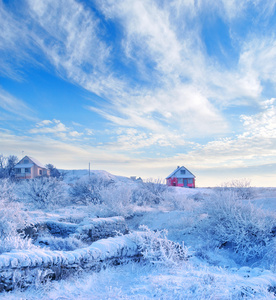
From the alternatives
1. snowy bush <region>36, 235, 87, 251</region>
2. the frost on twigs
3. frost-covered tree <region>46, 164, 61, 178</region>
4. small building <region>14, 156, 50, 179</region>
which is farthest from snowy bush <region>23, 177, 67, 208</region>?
frost-covered tree <region>46, 164, 61, 178</region>

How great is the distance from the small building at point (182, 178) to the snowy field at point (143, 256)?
27.3 meters

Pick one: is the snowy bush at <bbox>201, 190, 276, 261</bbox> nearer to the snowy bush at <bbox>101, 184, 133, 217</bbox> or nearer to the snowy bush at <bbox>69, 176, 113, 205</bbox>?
the snowy bush at <bbox>101, 184, 133, 217</bbox>

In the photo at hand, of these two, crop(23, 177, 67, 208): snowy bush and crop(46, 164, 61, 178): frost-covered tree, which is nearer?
crop(23, 177, 67, 208): snowy bush

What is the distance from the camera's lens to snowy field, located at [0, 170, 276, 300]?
4.44m

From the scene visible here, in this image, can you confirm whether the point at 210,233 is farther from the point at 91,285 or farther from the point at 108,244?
the point at 91,285

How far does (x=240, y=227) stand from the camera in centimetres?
1018

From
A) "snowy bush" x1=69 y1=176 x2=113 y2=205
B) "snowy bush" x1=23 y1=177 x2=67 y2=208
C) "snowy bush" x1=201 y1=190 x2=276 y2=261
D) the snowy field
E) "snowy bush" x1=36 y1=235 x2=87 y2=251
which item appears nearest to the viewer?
the snowy field

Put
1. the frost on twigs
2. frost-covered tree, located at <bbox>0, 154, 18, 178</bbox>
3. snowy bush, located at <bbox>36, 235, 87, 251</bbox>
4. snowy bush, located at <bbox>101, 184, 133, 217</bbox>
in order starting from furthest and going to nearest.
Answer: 1. frost-covered tree, located at <bbox>0, 154, 18, 178</bbox>
2. snowy bush, located at <bbox>101, 184, 133, 217</bbox>
3. snowy bush, located at <bbox>36, 235, 87, 251</bbox>
4. the frost on twigs

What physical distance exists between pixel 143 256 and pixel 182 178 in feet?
124

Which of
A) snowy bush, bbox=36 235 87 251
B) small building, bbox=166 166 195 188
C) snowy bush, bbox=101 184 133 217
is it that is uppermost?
small building, bbox=166 166 195 188

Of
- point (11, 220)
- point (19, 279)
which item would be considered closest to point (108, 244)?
point (19, 279)

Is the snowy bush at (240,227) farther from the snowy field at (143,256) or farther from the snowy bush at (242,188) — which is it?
the snowy bush at (242,188)

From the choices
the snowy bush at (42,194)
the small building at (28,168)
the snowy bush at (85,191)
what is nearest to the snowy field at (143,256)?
the snowy bush at (42,194)

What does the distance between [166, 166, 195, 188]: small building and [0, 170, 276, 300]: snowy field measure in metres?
27.3
